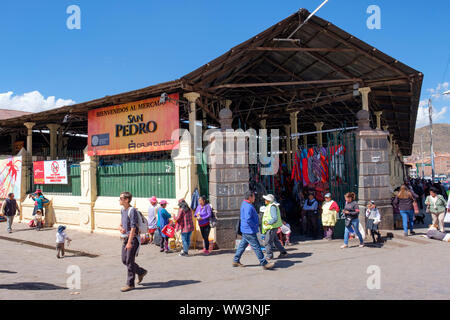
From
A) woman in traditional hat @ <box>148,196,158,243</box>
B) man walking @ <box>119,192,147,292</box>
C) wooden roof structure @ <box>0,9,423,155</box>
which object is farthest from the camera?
wooden roof structure @ <box>0,9,423,155</box>

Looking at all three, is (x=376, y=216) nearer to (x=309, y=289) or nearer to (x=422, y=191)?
(x=309, y=289)

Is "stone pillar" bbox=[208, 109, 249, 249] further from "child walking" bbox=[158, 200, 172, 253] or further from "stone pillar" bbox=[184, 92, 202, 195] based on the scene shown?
"child walking" bbox=[158, 200, 172, 253]

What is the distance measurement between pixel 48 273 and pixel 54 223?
7126 millimetres

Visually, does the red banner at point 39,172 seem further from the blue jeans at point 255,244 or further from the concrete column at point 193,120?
the blue jeans at point 255,244

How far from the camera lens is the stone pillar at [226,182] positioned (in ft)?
29.8

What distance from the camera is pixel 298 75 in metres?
13.4

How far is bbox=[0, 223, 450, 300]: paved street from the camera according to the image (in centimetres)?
542

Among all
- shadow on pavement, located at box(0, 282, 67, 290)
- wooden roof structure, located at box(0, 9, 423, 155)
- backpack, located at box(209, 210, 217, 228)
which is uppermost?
wooden roof structure, located at box(0, 9, 423, 155)

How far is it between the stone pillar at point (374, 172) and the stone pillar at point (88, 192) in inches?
356

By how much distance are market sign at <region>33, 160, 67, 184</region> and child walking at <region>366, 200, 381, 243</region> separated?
1114cm

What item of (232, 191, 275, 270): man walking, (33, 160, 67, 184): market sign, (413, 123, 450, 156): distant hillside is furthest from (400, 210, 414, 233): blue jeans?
(413, 123, 450, 156): distant hillside

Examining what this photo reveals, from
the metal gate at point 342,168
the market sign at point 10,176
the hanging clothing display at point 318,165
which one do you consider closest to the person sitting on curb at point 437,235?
the metal gate at point 342,168

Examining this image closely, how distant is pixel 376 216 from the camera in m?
8.78

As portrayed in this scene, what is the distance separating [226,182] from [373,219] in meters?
3.94
